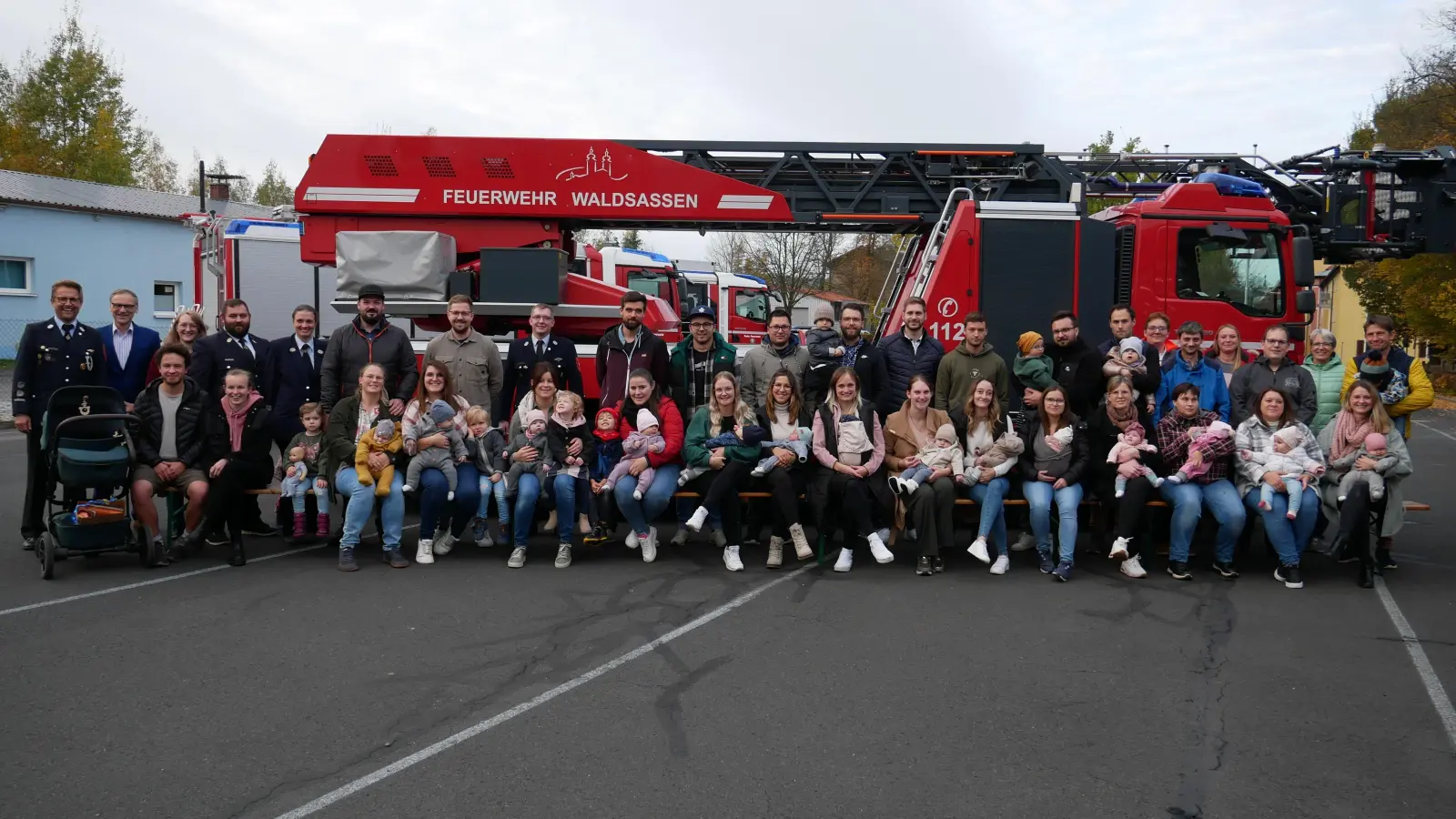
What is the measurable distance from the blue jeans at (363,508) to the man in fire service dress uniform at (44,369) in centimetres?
204

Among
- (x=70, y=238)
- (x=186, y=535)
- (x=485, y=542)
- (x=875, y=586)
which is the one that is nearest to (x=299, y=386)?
(x=186, y=535)

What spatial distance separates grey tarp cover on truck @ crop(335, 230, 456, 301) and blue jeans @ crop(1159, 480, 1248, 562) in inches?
273

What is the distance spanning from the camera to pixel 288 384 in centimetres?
892

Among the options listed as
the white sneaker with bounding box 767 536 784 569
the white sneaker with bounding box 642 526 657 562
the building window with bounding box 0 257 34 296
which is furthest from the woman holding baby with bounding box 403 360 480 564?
the building window with bounding box 0 257 34 296

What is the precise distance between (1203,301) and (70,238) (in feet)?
111

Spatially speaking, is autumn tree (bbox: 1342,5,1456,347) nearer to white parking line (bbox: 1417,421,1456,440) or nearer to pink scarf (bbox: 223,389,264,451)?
white parking line (bbox: 1417,421,1456,440)

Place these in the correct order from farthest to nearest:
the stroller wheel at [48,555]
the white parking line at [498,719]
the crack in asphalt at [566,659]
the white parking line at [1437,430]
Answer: the white parking line at [1437,430]
the stroller wheel at [48,555]
the crack in asphalt at [566,659]
the white parking line at [498,719]

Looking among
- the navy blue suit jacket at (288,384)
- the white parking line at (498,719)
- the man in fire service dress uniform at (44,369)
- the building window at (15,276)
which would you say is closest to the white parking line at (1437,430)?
the white parking line at (498,719)

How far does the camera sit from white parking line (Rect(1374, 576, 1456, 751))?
495cm

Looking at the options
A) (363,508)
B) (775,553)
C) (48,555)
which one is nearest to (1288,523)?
(775,553)

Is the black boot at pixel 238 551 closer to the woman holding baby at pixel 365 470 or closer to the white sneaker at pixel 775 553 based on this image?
the woman holding baby at pixel 365 470

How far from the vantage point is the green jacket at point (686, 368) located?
9102mm

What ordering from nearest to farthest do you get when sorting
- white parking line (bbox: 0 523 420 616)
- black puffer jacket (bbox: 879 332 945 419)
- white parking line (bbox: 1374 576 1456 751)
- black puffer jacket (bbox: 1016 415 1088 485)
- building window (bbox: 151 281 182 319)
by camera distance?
white parking line (bbox: 1374 576 1456 751), white parking line (bbox: 0 523 420 616), black puffer jacket (bbox: 1016 415 1088 485), black puffer jacket (bbox: 879 332 945 419), building window (bbox: 151 281 182 319)

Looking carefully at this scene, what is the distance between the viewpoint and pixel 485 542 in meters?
8.56
